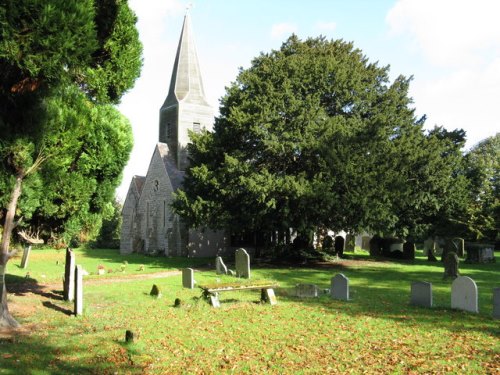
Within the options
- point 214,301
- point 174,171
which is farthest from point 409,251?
point 214,301

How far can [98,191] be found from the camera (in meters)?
11.9

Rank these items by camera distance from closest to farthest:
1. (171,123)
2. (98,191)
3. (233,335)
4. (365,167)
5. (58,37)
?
(58,37)
(233,335)
(98,191)
(365,167)
(171,123)

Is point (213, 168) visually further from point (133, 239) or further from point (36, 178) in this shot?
point (133, 239)

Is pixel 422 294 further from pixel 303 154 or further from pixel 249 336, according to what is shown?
pixel 303 154

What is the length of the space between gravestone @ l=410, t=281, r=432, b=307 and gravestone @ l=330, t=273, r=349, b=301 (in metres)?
1.95

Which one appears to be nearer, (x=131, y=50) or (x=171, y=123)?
(x=131, y=50)

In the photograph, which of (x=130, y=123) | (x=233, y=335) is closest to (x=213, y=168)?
(x=130, y=123)

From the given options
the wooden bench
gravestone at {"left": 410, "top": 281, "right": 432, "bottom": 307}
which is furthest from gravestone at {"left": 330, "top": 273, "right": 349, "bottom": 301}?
the wooden bench

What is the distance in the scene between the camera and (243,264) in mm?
19203

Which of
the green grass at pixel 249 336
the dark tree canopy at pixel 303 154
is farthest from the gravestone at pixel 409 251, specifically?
the green grass at pixel 249 336

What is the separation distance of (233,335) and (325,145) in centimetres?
1527

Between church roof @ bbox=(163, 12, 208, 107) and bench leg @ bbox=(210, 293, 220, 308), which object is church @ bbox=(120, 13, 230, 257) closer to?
church roof @ bbox=(163, 12, 208, 107)

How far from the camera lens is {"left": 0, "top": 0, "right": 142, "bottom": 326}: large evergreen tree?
7348 millimetres

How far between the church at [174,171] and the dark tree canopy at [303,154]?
346 inches
